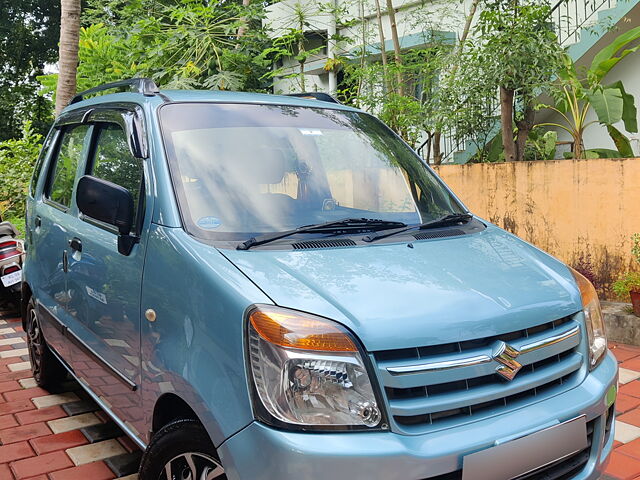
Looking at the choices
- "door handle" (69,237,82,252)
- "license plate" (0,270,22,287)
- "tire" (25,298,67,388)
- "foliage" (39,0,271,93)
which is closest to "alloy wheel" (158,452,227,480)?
"door handle" (69,237,82,252)

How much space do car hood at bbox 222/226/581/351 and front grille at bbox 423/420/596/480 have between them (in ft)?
1.52

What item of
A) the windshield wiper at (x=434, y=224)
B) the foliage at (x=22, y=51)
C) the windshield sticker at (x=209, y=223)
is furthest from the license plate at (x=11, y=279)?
the foliage at (x=22, y=51)

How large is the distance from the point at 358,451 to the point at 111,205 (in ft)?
4.69

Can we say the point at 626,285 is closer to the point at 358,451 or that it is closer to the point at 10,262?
the point at 358,451

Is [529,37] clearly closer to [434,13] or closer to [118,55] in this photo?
[434,13]

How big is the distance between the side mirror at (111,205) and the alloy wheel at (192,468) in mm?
893

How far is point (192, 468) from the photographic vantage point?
227 centimetres

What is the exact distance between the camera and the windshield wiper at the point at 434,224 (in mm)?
2637

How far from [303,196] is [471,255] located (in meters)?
0.81

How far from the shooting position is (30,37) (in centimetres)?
2909

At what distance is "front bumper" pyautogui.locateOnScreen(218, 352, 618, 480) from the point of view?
184 centimetres

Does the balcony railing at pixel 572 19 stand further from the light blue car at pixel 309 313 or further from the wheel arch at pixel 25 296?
the light blue car at pixel 309 313

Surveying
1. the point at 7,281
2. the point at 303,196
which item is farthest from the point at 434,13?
the point at 303,196

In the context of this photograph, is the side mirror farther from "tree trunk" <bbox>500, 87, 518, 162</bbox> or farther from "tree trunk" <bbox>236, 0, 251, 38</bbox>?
"tree trunk" <bbox>236, 0, 251, 38</bbox>
